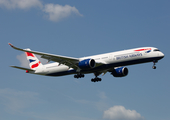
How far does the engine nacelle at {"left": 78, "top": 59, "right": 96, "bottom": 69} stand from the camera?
45381 mm

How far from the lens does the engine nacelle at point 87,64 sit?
45.4 m

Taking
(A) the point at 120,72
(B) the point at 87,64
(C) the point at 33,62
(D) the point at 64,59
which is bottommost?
(B) the point at 87,64

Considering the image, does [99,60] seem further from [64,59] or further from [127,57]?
[64,59]

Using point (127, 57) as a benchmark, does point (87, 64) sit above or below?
below

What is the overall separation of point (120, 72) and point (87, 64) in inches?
373

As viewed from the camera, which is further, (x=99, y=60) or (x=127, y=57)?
(x=99, y=60)

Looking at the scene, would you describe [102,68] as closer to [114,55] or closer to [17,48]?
[114,55]

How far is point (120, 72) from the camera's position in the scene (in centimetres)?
5228

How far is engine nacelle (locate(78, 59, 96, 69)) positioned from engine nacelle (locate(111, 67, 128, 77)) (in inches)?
320

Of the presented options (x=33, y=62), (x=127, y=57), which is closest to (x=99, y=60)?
(x=127, y=57)

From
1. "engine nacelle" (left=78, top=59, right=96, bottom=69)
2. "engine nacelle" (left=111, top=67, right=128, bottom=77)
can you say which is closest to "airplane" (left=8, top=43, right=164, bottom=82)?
"engine nacelle" (left=78, top=59, right=96, bottom=69)

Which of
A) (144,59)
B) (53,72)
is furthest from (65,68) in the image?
(144,59)

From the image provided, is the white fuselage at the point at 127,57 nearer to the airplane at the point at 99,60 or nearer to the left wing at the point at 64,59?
the airplane at the point at 99,60

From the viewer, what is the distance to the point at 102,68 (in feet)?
153
